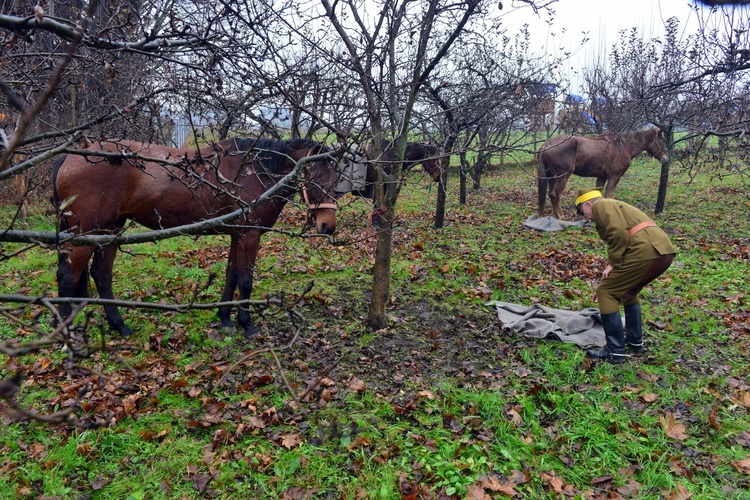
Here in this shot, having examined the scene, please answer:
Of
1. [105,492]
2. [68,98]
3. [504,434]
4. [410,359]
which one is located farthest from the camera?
[68,98]

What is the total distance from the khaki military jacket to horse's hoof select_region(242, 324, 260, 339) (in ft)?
12.7

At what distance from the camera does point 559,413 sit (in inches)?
154

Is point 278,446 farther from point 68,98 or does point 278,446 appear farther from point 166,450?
point 68,98

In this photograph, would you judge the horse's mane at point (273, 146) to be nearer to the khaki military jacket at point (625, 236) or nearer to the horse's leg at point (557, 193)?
the khaki military jacket at point (625, 236)

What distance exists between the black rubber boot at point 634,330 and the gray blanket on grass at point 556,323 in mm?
270

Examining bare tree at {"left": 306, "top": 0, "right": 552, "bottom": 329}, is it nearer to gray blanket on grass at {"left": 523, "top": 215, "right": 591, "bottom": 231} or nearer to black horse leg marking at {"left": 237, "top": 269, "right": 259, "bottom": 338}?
black horse leg marking at {"left": 237, "top": 269, "right": 259, "bottom": 338}

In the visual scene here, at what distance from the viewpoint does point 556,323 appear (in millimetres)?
5371

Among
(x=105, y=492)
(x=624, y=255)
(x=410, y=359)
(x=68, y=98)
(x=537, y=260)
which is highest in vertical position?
(x=68, y=98)

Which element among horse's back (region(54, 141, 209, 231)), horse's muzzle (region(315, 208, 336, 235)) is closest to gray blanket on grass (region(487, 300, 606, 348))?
horse's muzzle (region(315, 208, 336, 235))

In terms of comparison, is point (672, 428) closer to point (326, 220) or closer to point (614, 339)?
point (614, 339)

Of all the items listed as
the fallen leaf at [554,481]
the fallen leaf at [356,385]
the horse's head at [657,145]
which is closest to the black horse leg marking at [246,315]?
the fallen leaf at [356,385]

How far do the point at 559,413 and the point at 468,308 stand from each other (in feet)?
7.39

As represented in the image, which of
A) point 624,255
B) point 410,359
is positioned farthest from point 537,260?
point 410,359

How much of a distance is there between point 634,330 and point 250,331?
4135 millimetres
